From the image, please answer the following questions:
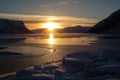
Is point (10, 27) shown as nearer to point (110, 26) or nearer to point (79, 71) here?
point (110, 26)

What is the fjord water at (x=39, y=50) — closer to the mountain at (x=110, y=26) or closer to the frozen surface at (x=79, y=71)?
the frozen surface at (x=79, y=71)

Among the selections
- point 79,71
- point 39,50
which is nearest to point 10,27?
point 39,50

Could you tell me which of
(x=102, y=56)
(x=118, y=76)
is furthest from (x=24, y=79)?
(x=102, y=56)

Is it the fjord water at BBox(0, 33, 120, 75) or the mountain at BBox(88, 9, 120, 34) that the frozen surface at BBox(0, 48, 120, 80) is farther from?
the mountain at BBox(88, 9, 120, 34)

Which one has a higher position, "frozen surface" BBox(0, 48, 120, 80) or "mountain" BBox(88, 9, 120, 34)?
"mountain" BBox(88, 9, 120, 34)

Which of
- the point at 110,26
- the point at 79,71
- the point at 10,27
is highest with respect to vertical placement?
the point at 10,27

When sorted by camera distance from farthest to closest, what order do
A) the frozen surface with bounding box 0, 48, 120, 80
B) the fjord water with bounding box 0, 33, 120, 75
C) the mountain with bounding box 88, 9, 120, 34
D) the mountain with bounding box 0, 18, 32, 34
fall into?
the mountain with bounding box 0, 18, 32, 34 → the mountain with bounding box 88, 9, 120, 34 → the fjord water with bounding box 0, 33, 120, 75 → the frozen surface with bounding box 0, 48, 120, 80

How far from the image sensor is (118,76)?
10.9 m

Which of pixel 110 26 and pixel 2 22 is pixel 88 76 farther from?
pixel 2 22

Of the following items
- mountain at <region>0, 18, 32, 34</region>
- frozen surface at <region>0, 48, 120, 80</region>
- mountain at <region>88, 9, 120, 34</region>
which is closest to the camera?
frozen surface at <region>0, 48, 120, 80</region>

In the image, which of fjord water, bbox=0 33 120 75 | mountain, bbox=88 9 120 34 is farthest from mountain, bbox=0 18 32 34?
fjord water, bbox=0 33 120 75

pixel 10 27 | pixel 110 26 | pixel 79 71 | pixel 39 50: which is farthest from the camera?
pixel 10 27

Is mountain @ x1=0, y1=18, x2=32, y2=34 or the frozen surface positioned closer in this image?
the frozen surface

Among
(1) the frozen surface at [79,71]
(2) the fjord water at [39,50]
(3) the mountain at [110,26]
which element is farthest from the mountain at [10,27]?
(1) the frozen surface at [79,71]
